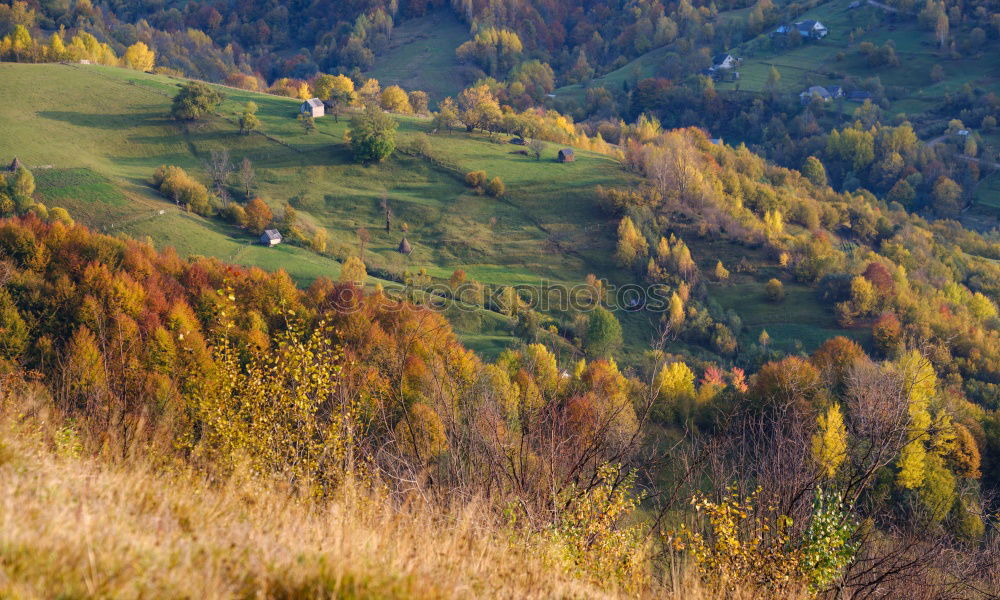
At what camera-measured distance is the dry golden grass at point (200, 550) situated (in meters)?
5.80

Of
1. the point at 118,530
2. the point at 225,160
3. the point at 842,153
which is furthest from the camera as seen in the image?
the point at 842,153

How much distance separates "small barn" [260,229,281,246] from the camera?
7162 centimetres

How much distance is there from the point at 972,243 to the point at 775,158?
49.5m

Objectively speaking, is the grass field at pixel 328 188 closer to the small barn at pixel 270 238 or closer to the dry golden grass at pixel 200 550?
the small barn at pixel 270 238

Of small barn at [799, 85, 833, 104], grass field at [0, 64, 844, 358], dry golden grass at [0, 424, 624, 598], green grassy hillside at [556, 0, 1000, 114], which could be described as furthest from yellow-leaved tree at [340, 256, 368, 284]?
green grassy hillside at [556, 0, 1000, 114]

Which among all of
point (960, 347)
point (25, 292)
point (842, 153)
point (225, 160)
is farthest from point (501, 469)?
point (842, 153)

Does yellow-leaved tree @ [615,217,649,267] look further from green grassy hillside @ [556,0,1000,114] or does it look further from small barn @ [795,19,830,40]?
small barn @ [795,19,830,40]

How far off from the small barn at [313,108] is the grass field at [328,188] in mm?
1780

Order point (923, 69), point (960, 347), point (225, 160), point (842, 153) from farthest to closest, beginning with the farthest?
point (923, 69)
point (842, 153)
point (225, 160)
point (960, 347)

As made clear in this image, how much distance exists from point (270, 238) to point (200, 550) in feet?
226

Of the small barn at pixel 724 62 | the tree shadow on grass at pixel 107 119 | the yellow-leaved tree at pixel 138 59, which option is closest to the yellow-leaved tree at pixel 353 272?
the tree shadow on grass at pixel 107 119

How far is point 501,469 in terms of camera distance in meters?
13.8

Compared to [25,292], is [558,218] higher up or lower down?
lower down

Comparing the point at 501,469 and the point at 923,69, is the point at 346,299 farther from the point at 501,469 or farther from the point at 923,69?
the point at 923,69
